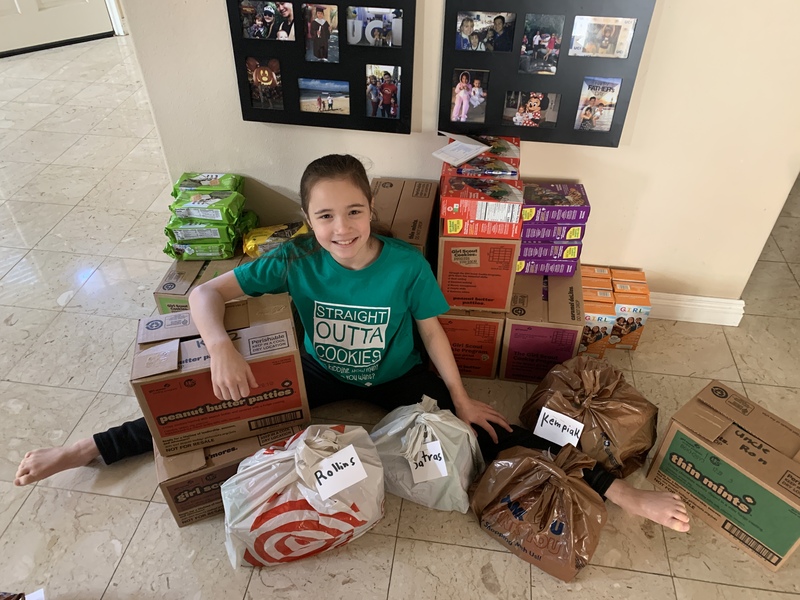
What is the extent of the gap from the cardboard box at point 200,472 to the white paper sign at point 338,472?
21 centimetres

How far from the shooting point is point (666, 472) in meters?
1.52

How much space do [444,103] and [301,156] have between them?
530mm

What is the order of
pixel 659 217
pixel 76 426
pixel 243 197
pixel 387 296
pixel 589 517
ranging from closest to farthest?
pixel 589 517
pixel 387 296
pixel 76 426
pixel 659 217
pixel 243 197

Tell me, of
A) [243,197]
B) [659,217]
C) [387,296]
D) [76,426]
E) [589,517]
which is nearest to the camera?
[589,517]

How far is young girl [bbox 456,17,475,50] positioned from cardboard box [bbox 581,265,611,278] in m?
0.84

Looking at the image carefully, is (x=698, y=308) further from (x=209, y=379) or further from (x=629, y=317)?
(x=209, y=379)

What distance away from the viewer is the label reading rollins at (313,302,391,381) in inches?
59.2

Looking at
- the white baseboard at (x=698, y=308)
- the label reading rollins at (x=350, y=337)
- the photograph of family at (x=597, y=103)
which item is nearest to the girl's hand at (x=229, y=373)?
the label reading rollins at (x=350, y=337)

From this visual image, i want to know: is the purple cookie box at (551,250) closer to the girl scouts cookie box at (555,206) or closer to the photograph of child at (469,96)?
the girl scouts cookie box at (555,206)

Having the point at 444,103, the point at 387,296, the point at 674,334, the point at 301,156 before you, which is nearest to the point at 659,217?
the point at 674,334

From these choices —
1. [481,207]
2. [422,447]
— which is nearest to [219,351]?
[422,447]

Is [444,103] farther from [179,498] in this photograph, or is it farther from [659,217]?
[179,498]

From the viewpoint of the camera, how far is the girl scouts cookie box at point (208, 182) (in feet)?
6.48

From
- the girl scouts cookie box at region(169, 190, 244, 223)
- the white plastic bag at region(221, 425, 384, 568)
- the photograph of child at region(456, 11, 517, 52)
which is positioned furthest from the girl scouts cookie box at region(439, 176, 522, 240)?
the girl scouts cookie box at region(169, 190, 244, 223)
